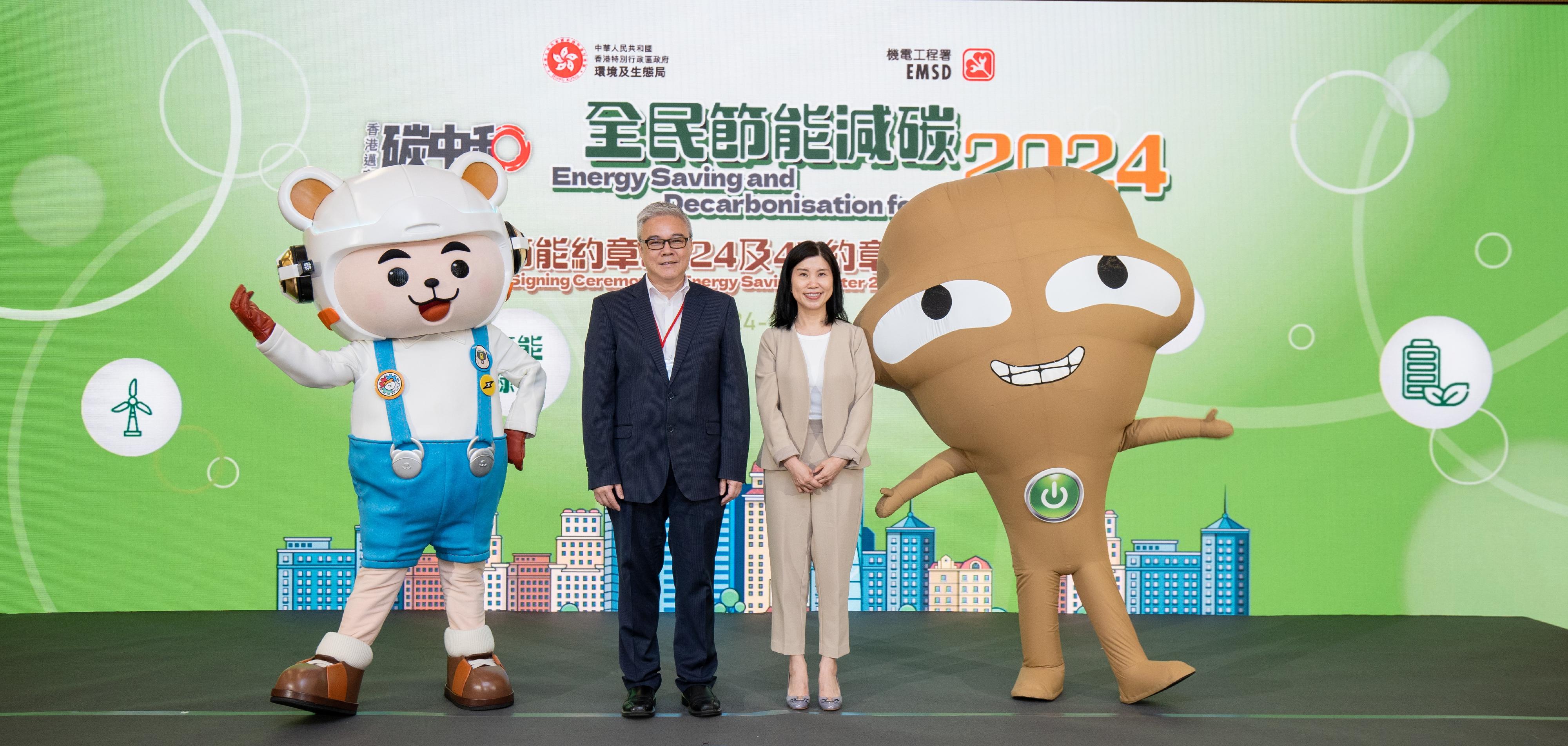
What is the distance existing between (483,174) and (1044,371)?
178 cm

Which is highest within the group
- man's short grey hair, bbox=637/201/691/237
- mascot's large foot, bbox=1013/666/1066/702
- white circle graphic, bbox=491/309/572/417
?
man's short grey hair, bbox=637/201/691/237

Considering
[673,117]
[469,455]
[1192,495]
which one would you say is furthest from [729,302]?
[1192,495]

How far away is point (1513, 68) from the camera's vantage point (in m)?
4.63

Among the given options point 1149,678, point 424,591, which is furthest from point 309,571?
point 1149,678

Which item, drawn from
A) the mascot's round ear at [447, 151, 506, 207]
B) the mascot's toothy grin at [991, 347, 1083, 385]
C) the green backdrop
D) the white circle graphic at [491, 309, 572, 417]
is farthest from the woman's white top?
the white circle graphic at [491, 309, 572, 417]

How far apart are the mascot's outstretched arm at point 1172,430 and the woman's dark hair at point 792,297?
38.0 inches

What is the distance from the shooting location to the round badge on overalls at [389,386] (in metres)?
2.96

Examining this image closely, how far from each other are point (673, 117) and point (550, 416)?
139 centimetres

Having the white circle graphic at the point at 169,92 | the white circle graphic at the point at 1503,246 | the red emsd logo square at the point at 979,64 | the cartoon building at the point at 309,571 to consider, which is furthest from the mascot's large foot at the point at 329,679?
the white circle graphic at the point at 1503,246

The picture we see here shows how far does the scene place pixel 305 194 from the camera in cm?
307

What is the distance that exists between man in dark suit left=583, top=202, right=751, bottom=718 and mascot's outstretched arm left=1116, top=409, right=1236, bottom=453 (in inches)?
47.1

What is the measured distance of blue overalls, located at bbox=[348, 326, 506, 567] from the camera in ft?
9.68

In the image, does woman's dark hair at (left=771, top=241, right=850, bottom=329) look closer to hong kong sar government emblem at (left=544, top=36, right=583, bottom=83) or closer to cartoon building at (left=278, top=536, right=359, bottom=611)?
hong kong sar government emblem at (left=544, top=36, right=583, bottom=83)

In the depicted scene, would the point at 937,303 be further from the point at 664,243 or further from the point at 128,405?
the point at 128,405
